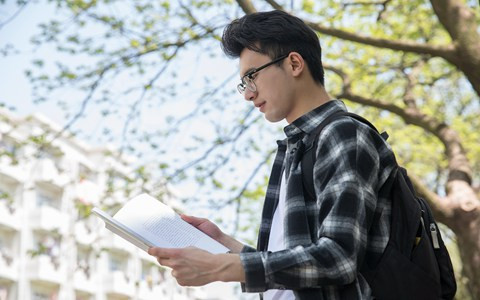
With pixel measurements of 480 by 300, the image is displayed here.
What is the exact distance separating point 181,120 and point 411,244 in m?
7.30

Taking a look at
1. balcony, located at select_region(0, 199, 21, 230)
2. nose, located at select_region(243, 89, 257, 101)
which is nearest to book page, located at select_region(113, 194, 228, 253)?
nose, located at select_region(243, 89, 257, 101)

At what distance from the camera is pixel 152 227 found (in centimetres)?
203

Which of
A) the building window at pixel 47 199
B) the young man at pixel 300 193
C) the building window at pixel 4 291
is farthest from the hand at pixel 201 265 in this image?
the building window at pixel 47 199

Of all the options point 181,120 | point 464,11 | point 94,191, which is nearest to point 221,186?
point 181,120

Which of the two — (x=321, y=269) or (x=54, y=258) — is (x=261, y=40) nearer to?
(x=321, y=269)

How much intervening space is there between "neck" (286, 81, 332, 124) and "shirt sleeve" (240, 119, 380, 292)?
0.70ft

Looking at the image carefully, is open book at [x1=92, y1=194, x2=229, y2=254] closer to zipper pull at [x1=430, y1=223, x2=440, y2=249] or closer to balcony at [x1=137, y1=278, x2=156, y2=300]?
zipper pull at [x1=430, y1=223, x2=440, y2=249]

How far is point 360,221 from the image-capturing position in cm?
184

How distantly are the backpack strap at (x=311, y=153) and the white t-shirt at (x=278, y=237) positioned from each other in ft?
0.31

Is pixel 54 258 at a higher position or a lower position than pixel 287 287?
higher

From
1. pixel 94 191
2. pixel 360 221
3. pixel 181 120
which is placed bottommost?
pixel 360 221

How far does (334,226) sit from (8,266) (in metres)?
32.3

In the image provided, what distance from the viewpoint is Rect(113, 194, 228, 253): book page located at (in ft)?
6.55

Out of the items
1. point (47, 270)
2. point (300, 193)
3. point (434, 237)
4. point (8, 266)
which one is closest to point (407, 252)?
point (434, 237)
